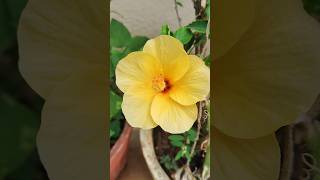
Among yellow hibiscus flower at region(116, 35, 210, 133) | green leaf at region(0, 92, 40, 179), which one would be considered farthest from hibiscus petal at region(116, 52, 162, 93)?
green leaf at region(0, 92, 40, 179)

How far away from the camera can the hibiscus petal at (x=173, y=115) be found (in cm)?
48

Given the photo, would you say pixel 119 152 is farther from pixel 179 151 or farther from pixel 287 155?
pixel 287 155

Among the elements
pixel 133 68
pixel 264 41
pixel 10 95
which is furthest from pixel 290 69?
pixel 10 95

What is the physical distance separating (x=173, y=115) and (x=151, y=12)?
0.34ft

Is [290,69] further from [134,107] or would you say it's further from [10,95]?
[10,95]

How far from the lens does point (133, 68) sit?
0.48m

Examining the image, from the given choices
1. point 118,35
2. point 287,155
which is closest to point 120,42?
point 118,35

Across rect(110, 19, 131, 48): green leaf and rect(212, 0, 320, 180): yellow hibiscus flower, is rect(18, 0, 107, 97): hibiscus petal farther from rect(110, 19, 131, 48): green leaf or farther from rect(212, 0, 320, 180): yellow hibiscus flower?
rect(212, 0, 320, 180): yellow hibiscus flower

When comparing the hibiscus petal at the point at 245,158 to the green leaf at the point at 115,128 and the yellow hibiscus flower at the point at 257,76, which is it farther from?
the green leaf at the point at 115,128

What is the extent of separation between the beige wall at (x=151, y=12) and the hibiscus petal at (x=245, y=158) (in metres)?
0.12

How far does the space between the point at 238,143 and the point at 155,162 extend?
0.30 feet

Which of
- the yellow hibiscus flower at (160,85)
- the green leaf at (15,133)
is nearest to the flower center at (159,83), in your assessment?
the yellow hibiscus flower at (160,85)

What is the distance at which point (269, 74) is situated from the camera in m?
0.51

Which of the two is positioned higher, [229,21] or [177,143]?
[229,21]
